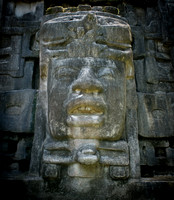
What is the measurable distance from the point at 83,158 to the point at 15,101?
163 centimetres

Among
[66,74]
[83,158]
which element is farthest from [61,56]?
[83,158]

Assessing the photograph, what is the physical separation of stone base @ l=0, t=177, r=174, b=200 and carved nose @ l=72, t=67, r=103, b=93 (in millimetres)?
1145

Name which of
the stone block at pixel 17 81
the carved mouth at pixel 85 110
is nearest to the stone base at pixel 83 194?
the carved mouth at pixel 85 110

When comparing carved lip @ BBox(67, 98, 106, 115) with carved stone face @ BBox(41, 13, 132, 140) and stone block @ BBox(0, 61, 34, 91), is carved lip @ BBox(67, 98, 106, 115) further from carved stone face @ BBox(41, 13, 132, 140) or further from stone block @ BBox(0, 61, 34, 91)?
stone block @ BBox(0, 61, 34, 91)

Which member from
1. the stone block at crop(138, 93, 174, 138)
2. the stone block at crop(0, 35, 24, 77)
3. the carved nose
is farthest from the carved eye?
the stone block at crop(0, 35, 24, 77)

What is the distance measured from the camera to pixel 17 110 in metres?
3.03

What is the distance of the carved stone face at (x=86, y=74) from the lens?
2.29 m

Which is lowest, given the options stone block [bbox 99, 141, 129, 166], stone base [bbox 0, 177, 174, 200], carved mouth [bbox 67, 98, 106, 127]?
stone base [bbox 0, 177, 174, 200]

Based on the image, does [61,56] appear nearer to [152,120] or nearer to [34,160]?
[34,160]

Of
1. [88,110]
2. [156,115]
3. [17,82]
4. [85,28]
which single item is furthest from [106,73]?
[17,82]

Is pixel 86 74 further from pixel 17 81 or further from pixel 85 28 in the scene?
pixel 17 81

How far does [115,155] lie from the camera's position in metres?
2.28

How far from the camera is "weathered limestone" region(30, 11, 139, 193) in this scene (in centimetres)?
222

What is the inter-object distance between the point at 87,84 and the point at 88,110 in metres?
0.32
